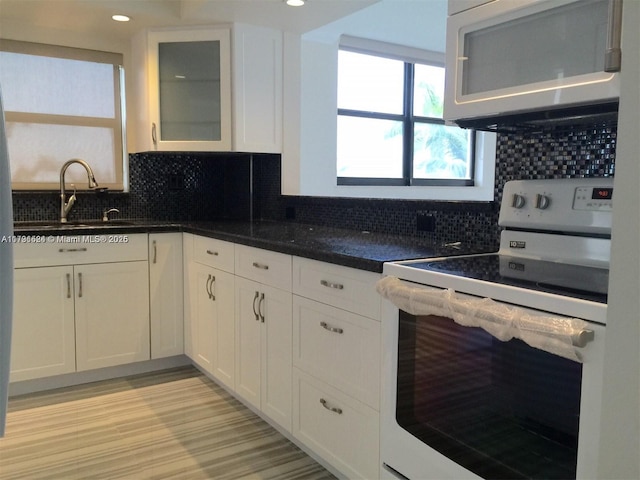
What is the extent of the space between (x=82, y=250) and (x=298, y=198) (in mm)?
1299

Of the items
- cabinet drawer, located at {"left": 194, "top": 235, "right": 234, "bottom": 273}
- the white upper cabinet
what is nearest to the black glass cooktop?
cabinet drawer, located at {"left": 194, "top": 235, "right": 234, "bottom": 273}

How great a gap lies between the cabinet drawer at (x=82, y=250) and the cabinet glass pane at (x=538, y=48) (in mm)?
2119

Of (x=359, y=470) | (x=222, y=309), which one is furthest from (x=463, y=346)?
(x=222, y=309)

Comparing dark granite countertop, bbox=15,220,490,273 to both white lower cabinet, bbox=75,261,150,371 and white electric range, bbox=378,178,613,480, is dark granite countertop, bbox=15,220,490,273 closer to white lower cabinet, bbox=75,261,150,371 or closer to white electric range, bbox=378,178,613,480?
white electric range, bbox=378,178,613,480

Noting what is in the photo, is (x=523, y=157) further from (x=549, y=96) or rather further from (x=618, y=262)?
(x=618, y=262)

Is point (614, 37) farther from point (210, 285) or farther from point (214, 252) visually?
point (210, 285)

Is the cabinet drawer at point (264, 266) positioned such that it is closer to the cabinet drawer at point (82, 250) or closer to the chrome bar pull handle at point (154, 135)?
the cabinet drawer at point (82, 250)

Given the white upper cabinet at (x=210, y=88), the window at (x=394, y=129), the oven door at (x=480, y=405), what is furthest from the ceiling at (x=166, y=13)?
the oven door at (x=480, y=405)

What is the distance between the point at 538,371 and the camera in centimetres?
121

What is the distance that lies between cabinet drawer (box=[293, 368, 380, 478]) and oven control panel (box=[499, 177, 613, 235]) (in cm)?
83

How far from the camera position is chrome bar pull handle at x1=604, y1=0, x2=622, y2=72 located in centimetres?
120

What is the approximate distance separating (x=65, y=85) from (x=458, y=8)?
2.67 m

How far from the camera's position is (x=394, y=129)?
465cm

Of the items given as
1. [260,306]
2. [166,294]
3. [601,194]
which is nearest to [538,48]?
[601,194]
